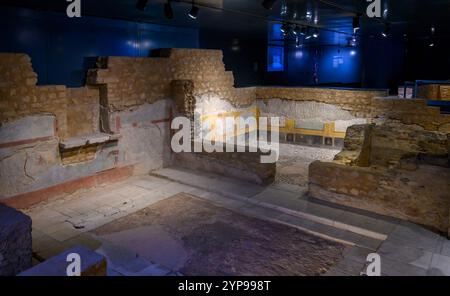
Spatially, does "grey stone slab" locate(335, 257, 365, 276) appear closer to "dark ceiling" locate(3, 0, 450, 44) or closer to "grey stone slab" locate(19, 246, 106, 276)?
"grey stone slab" locate(19, 246, 106, 276)

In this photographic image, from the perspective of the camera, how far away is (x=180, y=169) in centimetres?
880

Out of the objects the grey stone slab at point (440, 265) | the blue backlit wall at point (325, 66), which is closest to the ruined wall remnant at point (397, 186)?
the grey stone slab at point (440, 265)

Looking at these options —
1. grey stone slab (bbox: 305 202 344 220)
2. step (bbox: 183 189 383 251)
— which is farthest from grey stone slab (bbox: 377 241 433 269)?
grey stone slab (bbox: 305 202 344 220)

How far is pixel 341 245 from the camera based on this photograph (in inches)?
211

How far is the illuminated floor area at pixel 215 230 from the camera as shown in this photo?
4820mm

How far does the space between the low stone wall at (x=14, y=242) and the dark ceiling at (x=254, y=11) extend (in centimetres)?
394

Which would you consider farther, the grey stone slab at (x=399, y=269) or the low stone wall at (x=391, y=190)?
the low stone wall at (x=391, y=190)

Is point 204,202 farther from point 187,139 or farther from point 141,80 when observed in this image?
Result: point 141,80

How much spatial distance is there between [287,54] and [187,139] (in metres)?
9.60

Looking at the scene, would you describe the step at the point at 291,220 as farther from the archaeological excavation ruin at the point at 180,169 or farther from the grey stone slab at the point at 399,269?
the grey stone slab at the point at 399,269

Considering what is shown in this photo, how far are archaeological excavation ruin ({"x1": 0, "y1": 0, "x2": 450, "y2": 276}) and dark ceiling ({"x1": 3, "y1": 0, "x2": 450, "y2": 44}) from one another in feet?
0.44

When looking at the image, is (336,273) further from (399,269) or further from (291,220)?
(291,220)
